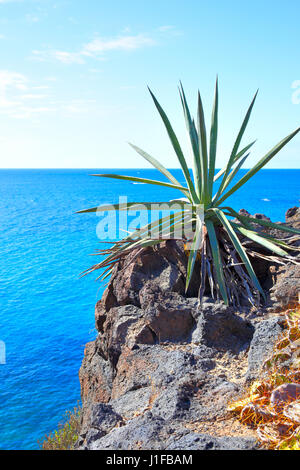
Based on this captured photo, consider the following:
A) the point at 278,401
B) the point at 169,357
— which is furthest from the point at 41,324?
the point at 278,401

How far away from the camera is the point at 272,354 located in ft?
9.03

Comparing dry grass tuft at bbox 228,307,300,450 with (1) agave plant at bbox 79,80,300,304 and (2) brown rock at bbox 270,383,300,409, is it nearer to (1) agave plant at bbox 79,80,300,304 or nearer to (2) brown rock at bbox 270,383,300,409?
(2) brown rock at bbox 270,383,300,409

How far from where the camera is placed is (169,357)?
2979mm

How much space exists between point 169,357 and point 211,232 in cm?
144

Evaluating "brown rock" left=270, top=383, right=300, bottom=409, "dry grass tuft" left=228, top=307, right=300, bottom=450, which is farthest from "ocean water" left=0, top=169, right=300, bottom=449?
"brown rock" left=270, top=383, right=300, bottom=409

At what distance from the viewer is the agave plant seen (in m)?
3.66

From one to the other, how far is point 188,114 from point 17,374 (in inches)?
323

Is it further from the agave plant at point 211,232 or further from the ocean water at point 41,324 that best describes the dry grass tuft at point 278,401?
the ocean water at point 41,324

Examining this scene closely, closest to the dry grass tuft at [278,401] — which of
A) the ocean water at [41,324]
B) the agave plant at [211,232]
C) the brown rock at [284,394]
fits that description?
the brown rock at [284,394]

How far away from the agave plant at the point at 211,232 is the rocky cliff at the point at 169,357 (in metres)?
0.16
